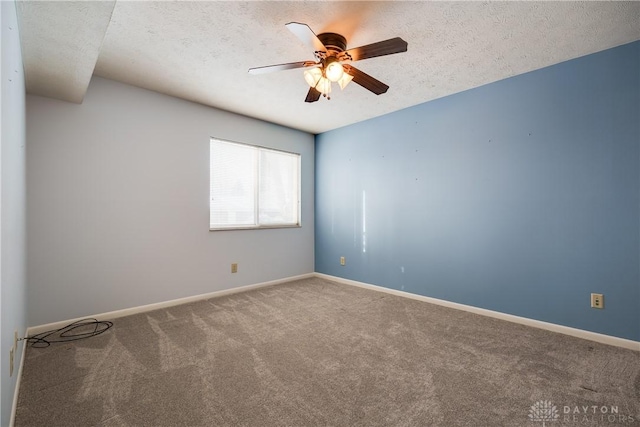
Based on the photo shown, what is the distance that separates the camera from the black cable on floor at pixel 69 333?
246 centimetres

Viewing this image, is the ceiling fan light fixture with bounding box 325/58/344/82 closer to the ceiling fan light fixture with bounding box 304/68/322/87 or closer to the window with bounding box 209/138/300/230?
the ceiling fan light fixture with bounding box 304/68/322/87

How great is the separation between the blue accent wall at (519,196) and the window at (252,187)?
1214 mm

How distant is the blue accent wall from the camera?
Result: 8.01 ft

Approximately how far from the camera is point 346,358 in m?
2.18

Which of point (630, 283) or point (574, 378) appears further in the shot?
point (630, 283)

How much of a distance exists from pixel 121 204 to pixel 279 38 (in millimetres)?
2365

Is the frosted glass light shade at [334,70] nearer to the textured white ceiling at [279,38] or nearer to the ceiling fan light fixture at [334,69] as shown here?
the ceiling fan light fixture at [334,69]

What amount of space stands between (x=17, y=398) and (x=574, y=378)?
3.51 metres

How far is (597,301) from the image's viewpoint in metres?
2.51

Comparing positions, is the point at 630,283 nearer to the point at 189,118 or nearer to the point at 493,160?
the point at 493,160

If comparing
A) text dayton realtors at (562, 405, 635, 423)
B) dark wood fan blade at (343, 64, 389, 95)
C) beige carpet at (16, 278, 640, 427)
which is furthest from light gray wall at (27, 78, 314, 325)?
text dayton realtors at (562, 405, 635, 423)

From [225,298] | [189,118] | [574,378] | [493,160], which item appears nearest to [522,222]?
[493,160]

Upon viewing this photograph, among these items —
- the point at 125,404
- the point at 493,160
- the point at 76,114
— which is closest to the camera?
the point at 125,404

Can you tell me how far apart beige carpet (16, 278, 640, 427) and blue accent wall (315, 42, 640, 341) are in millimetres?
428
